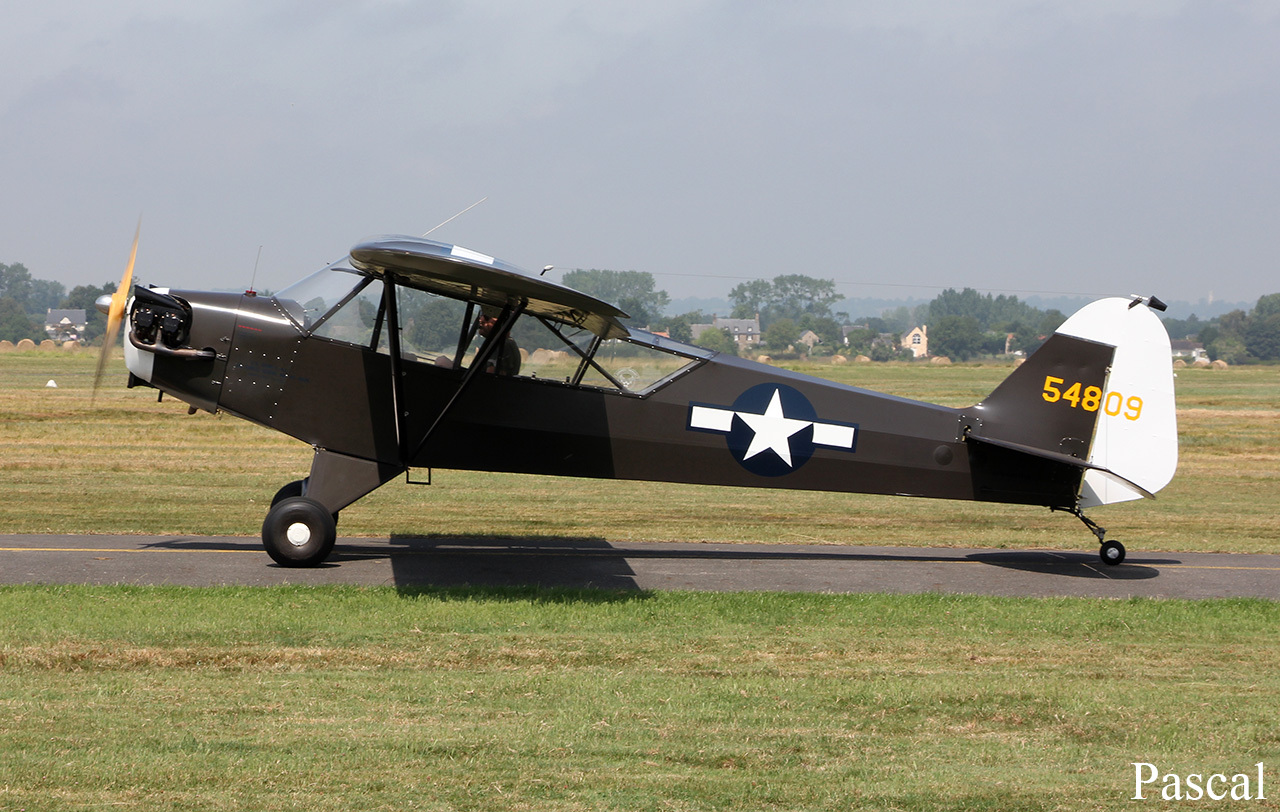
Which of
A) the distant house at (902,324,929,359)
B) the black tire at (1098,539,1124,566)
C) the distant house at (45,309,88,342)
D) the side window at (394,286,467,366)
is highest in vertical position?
the distant house at (902,324,929,359)

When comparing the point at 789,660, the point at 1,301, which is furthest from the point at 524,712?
the point at 1,301

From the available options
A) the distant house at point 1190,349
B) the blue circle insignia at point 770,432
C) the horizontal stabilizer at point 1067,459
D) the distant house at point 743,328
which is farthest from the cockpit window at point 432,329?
the distant house at point 1190,349

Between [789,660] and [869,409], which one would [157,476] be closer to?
[869,409]

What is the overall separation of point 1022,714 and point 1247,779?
1278 mm

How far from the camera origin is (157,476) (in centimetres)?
1852

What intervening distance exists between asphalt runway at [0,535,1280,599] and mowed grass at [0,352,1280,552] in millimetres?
838

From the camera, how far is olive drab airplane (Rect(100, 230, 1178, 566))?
10.1 m

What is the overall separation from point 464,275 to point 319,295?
2.17 meters

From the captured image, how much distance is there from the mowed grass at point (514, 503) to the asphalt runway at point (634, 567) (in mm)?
838

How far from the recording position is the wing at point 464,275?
27.8 ft

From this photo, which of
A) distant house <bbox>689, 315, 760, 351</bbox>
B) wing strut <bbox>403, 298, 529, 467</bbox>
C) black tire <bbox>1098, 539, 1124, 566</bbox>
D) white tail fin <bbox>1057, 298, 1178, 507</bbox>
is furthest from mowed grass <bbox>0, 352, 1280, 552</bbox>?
distant house <bbox>689, 315, 760, 351</bbox>

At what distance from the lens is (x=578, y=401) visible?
420 inches

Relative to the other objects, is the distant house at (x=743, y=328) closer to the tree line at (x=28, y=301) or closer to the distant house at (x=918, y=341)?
the distant house at (x=918, y=341)

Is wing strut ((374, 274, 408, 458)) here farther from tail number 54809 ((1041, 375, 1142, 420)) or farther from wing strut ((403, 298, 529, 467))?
A: tail number 54809 ((1041, 375, 1142, 420))
